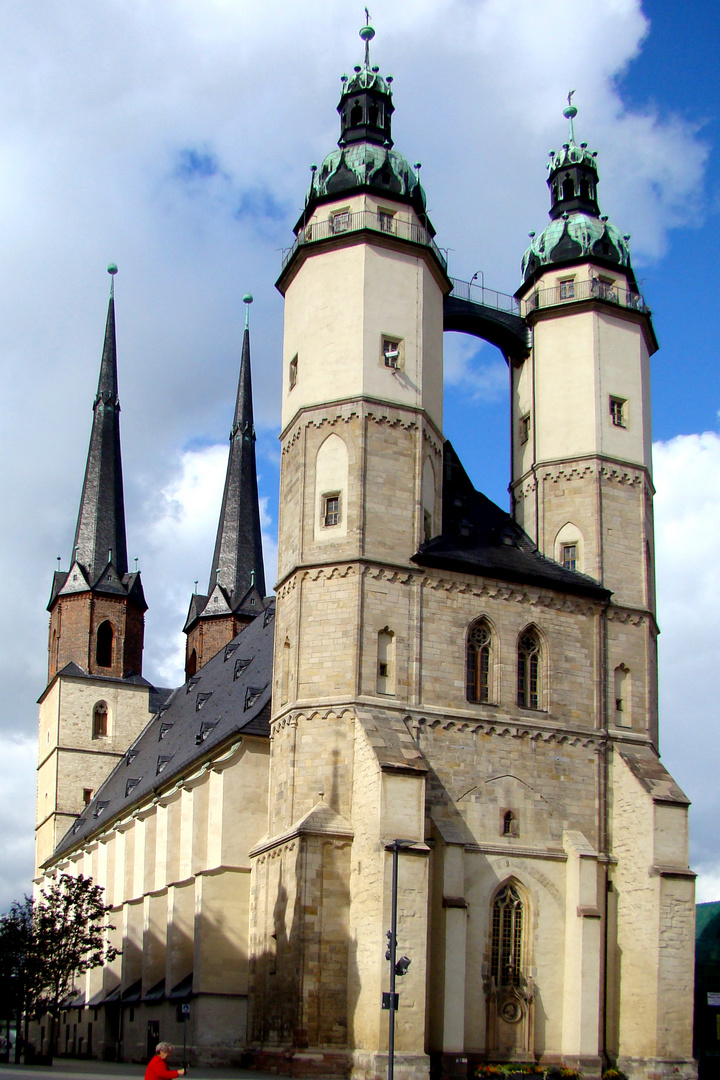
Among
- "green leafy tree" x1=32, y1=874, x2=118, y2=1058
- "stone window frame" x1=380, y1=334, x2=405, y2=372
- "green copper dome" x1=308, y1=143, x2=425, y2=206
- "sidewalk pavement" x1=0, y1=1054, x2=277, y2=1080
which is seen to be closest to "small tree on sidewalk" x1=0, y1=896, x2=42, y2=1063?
"green leafy tree" x1=32, y1=874, x2=118, y2=1058

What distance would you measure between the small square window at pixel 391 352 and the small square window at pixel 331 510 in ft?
12.9

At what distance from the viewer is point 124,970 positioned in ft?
148

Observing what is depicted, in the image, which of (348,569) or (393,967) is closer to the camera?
(393,967)

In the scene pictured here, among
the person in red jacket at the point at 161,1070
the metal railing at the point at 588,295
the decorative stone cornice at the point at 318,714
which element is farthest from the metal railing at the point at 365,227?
the person in red jacket at the point at 161,1070

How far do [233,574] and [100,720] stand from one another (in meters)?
9.11

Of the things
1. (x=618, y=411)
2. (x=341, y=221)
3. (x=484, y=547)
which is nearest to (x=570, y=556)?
(x=484, y=547)

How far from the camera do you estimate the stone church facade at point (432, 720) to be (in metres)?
30.6

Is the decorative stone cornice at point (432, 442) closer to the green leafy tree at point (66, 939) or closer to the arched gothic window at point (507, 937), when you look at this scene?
the arched gothic window at point (507, 937)

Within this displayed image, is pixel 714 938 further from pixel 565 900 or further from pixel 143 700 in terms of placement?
pixel 143 700

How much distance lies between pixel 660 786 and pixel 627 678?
3.33 meters

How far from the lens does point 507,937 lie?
32.3 m

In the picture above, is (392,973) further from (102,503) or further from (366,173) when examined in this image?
(102,503)

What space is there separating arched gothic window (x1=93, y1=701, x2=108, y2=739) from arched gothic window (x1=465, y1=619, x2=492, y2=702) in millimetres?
32374

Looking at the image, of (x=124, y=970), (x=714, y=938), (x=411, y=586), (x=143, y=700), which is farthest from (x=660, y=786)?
(x=143, y=700)
